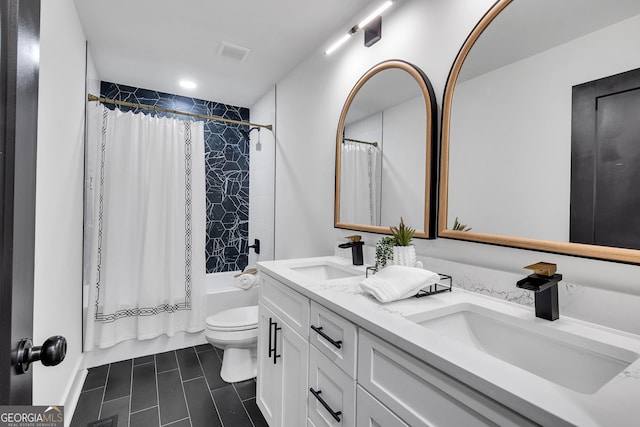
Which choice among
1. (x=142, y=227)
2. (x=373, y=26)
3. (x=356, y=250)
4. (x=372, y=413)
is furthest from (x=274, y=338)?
(x=373, y=26)

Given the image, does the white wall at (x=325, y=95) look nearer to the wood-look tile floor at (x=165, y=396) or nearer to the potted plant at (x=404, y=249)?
the potted plant at (x=404, y=249)

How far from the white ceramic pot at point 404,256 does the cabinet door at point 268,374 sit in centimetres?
66

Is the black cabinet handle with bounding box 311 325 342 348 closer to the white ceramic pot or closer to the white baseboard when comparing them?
the white ceramic pot

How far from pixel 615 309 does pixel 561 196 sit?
1.16ft

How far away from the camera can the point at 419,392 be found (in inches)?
28.8

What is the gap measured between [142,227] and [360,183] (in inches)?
72.4

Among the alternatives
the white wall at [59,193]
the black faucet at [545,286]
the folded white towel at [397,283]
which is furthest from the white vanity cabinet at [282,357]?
the white wall at [59,193]

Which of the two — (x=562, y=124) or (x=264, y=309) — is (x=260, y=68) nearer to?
(x=264, y=309)

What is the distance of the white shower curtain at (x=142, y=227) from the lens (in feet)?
7.63

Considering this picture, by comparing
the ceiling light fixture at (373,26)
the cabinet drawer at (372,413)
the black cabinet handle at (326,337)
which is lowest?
the cabinet drawer at (372,413)

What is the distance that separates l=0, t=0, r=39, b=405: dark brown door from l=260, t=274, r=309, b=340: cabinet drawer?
2.70ft

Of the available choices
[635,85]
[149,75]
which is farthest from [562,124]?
[149,75]

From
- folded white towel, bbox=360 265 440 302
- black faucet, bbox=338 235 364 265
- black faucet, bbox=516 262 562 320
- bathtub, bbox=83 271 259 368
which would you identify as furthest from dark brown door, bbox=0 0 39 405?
bathtub, bbox=83 271 259 368

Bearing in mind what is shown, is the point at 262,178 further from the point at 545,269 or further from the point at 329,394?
the point at 545,269
